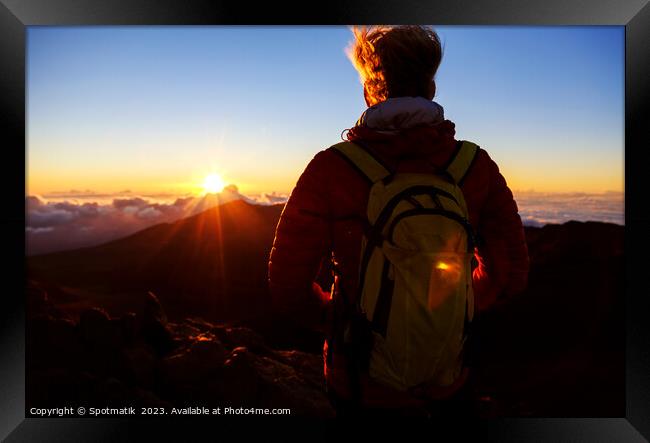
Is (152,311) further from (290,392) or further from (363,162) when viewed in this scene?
(363,162)

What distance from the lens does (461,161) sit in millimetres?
1667

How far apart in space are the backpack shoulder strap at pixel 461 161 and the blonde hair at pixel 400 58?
0.25m

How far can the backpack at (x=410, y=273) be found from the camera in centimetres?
156

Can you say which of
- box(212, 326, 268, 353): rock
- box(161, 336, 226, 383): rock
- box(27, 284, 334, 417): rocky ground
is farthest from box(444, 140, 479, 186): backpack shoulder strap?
box(212, 326, 268, 353): rock

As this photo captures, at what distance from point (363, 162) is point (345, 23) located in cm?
190

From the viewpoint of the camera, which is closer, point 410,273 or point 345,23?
point 410,273

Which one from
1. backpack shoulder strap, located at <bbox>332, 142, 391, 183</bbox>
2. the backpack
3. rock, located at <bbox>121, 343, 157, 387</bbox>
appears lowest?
rock, located at <bbox>121, 343, 157, 387</bbox>

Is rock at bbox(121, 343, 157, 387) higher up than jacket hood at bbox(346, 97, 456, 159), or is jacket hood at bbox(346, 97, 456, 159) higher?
jacket hood at bbox(346, 97, 456, 159)

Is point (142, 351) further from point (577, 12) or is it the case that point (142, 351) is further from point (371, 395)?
point (577, 12)

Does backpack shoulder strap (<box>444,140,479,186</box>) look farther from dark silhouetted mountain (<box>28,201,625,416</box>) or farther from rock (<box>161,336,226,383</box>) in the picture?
rock (<box>161,336,226,383</box>)

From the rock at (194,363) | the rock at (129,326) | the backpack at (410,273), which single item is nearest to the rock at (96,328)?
the rock at (129,326)

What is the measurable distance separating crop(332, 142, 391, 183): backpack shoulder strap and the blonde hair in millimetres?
281

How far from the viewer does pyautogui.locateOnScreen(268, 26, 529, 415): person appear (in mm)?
1595

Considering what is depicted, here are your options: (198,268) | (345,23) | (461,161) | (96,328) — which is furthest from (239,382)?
(198,268)
